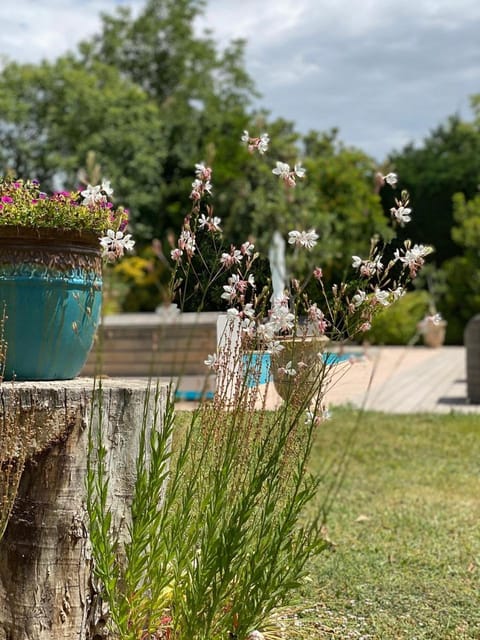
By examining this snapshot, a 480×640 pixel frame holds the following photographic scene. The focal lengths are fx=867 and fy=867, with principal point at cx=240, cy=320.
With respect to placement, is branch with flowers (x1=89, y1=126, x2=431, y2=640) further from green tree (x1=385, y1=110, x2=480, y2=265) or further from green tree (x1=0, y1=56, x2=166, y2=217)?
green tree (x1=385, y1=110, x2=480, y2=265)

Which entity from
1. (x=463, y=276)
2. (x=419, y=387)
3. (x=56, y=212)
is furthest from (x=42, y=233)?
(x=463, y=276)

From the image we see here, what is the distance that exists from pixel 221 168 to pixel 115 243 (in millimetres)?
14675

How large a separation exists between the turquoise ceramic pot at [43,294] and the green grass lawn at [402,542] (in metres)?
1.06

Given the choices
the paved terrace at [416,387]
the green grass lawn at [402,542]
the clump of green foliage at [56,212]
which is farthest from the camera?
the paved terrace at [416,387]

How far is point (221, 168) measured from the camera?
16.7m

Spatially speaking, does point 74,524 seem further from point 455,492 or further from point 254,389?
point 455,492

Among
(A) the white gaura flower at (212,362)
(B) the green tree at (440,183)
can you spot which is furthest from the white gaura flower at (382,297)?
(B) the green tree at (440,183)

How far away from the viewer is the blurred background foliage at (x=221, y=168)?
55.1 ft

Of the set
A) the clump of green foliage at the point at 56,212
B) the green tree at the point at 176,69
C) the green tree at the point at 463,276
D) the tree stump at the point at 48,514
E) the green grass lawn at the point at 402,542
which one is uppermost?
the green tree at the point at 176,69

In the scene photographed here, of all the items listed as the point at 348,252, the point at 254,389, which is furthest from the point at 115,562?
the point at 348,252

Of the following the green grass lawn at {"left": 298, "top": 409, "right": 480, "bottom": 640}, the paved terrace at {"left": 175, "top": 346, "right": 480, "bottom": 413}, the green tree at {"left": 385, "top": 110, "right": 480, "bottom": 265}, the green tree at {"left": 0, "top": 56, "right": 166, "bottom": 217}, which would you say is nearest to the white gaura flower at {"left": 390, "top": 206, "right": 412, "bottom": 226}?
the green grass lawn at {"left": 298, "top": 409, "right": 480, "bottom": 640}

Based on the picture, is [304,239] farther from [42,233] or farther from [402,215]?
[42,233]

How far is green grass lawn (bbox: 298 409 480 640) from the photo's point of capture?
2.76 m

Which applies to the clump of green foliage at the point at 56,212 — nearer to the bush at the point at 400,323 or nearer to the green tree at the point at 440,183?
the bush at the point at 400,323
